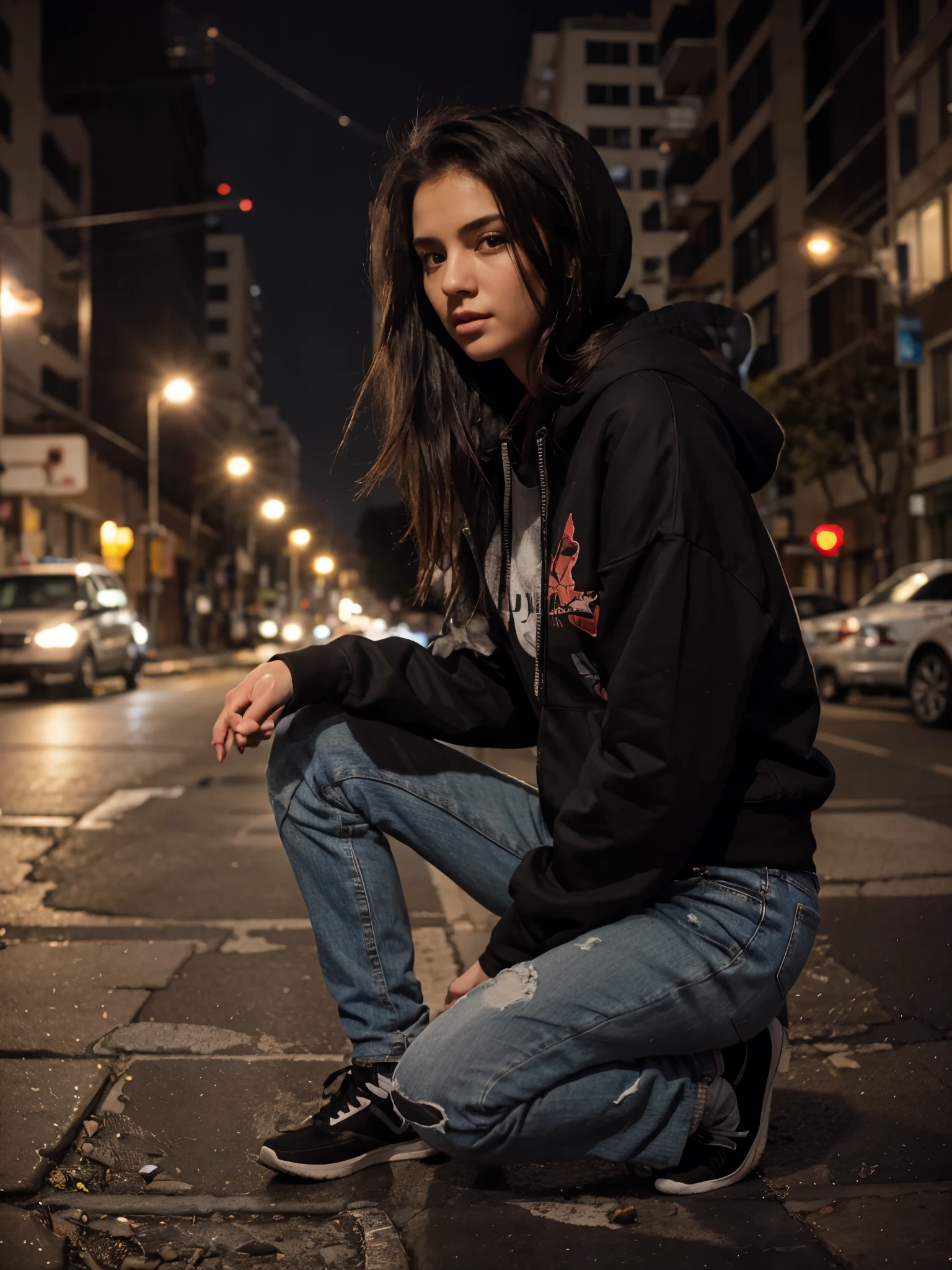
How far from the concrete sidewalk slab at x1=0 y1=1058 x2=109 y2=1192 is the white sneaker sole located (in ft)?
1.35

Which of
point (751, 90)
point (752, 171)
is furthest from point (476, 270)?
point (751, 90)

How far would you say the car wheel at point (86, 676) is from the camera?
18.3 meters

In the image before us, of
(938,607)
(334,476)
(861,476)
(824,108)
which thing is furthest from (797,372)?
(334,476)

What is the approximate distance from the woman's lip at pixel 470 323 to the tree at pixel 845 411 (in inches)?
1096

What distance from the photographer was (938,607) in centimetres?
1380

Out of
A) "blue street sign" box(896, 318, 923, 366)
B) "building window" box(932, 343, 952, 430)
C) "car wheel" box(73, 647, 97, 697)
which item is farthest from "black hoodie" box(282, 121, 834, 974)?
"building window" box(932, 343, 952, 430)

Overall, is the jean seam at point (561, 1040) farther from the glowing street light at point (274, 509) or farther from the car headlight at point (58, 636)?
the glowing street light at point (274, 509)

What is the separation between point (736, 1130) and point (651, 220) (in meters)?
88.0

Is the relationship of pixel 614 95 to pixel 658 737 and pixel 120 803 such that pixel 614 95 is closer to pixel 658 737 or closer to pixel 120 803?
pixel 120 803

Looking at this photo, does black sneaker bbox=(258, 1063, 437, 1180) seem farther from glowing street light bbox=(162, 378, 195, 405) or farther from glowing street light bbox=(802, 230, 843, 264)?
glowing street light bbox=(162, 378, 195, 405)

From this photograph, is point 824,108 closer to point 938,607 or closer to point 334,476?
point 938,607

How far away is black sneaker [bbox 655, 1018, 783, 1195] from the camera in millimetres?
2361

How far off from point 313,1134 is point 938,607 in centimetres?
1246

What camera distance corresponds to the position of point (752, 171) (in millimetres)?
47188
